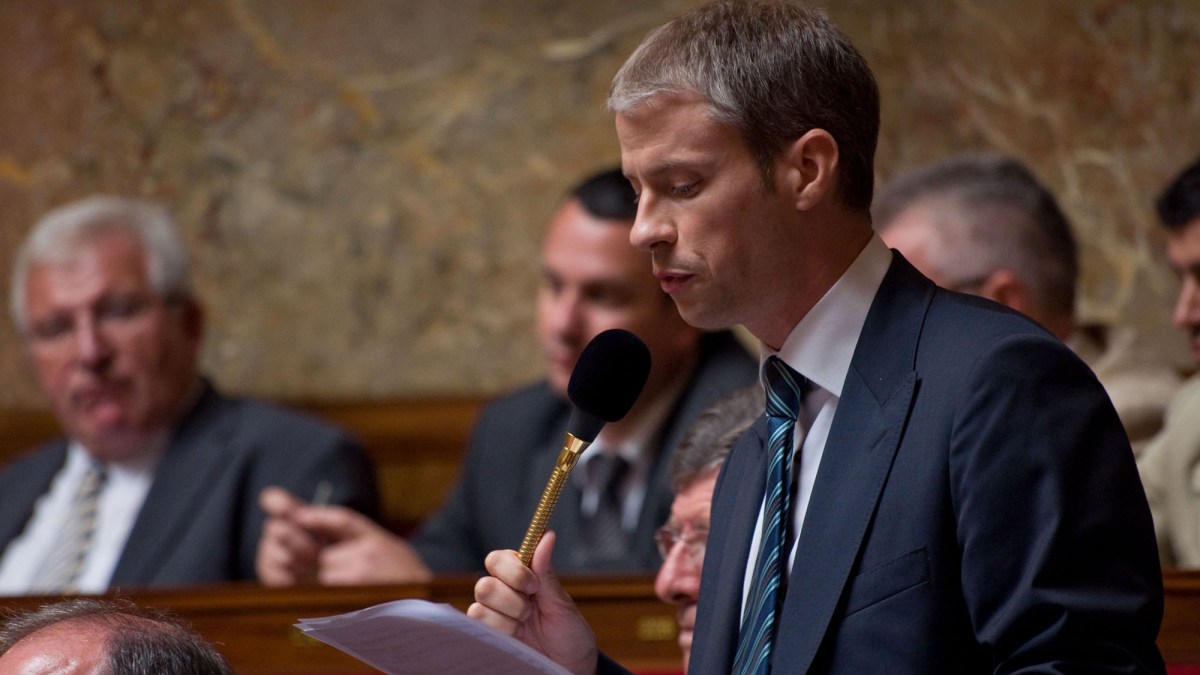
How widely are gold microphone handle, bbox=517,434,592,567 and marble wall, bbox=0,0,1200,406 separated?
3060mm

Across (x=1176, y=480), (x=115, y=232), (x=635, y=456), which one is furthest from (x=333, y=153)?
(x=1176, y=480)

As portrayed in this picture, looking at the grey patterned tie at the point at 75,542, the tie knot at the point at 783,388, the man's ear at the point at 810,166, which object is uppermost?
the man's ear at the point at 810,166

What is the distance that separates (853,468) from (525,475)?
7.77 feet

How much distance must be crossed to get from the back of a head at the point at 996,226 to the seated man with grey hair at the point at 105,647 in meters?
1.88

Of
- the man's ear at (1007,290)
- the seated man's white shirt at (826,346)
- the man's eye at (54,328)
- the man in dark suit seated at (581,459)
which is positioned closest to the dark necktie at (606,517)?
the man in dark suit seated at (581,459)

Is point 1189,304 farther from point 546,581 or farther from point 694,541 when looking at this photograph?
point 546,581

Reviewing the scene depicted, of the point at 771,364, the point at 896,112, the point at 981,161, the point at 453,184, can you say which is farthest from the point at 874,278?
the point at 453,184

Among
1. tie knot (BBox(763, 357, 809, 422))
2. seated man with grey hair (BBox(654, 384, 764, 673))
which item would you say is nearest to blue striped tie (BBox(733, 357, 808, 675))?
tie knot (BBox(763, 357, 809, 422))

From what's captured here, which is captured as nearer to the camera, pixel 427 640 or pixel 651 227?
pixel 427 640

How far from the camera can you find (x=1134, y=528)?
144cm

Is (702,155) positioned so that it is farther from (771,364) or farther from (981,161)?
(981,161)

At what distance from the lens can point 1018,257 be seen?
3.08 metres

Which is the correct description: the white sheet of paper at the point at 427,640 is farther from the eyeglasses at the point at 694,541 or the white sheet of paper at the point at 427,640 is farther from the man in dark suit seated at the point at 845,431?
the eyeglasses at the point at 694,541

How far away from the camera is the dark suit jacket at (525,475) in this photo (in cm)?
349
